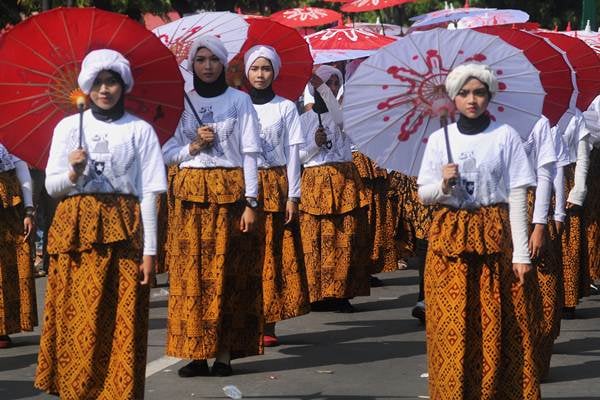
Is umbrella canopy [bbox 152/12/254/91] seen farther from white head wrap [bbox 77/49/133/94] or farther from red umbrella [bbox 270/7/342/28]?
red umbrella [bbox 270/7/342/28]

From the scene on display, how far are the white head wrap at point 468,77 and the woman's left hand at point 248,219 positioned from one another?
7.29ft

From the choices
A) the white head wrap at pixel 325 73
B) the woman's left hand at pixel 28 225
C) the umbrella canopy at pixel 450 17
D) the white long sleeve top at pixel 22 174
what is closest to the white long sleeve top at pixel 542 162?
the woman's left hand at pixel 28 225

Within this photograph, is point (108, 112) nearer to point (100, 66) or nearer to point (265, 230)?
point (100, 66)

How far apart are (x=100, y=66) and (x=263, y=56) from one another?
11.4 feet

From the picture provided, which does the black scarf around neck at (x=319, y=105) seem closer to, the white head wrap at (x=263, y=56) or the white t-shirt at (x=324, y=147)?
the white t-shirt at (x=324, y=147)

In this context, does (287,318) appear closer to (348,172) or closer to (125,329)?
(348,172)

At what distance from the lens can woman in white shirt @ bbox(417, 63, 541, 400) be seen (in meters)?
8.52

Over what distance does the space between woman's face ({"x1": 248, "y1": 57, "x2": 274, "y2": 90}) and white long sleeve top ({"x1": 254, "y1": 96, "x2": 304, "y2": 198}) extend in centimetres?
14

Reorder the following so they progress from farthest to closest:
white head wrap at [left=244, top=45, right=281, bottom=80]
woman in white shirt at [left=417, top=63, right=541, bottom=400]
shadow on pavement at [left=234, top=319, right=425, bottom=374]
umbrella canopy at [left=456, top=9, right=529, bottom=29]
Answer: umbrella canopy at [left=456, top=9, right=529, bottom=29] → white head wrap at [left=244, top=45, right=281, bottom=80] → shadow on pavement at [left=234, top=319, right=425, bottom=374] → woman in white shirt at [left=417, top=63, right=541, bottom=400]

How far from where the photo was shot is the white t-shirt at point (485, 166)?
28.0 ft

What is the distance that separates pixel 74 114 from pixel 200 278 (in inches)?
84.4

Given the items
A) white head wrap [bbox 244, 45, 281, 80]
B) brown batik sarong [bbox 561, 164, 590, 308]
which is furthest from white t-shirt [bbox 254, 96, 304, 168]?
Answer: brown batik sarong [bbox 561, 164, 590, 308]

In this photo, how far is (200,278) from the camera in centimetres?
1063

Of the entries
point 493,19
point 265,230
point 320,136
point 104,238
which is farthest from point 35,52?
point 493,19
